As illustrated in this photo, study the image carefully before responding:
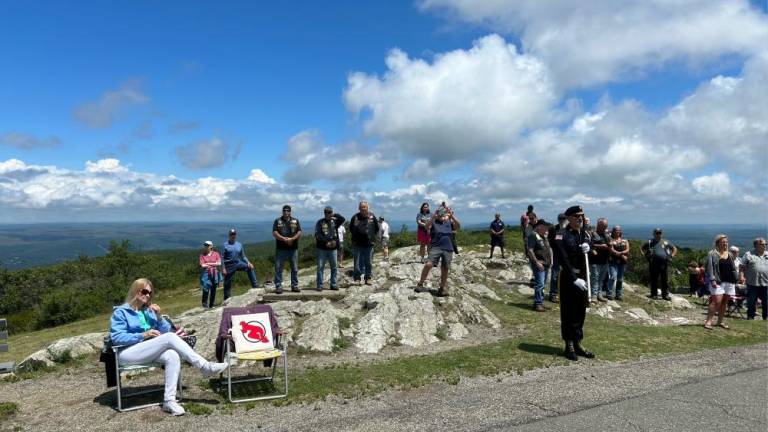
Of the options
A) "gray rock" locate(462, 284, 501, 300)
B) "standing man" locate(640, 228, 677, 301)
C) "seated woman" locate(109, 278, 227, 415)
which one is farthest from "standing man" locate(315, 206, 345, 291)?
"standing man" locate(640, 228, 677, 301)

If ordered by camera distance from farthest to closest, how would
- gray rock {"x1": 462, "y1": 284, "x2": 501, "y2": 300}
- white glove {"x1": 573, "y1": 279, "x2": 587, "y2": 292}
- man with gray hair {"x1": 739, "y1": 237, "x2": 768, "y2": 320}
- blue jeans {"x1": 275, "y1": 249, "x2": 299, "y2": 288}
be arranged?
1. gray rock {"x1": 462, "y1": 284, "x2": 501, "y2": 300}
2. man with gray hair {"x1": 739, "y1": 237, "x2": 768, "y2": 320}
3. blue jeans {"x1": 275, "y1": 249, "x2": 299, "y2": 288}
4. white glove {"x1": 573, "y1": 279, "x2": 587, "y2": 292}

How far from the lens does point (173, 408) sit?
579 centimetres

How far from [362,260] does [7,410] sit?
29.7ft

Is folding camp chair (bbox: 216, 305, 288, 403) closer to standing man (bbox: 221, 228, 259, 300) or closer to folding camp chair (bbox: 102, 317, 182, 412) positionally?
folding camp chair (bbox: 102, 317, 182, 412)

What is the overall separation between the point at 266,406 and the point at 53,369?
516 centimetres

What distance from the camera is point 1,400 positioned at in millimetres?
6848

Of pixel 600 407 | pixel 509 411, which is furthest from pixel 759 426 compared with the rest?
pixel 509 411

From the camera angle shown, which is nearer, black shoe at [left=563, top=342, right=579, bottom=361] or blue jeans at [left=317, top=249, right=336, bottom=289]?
black shoe at [left=563, top=342, right=579, bottom=361]

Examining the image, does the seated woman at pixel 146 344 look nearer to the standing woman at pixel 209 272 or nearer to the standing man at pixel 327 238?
the standing man at pixel 327 238

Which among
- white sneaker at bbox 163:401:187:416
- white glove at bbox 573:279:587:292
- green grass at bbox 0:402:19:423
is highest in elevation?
white glove at bbox 573:279:587:292

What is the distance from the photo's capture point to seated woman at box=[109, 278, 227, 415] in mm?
6109

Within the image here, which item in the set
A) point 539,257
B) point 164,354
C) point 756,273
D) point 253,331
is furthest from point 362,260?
point 756,273

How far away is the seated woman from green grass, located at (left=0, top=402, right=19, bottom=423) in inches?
56.9

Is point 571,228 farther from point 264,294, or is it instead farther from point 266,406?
point 264,294
